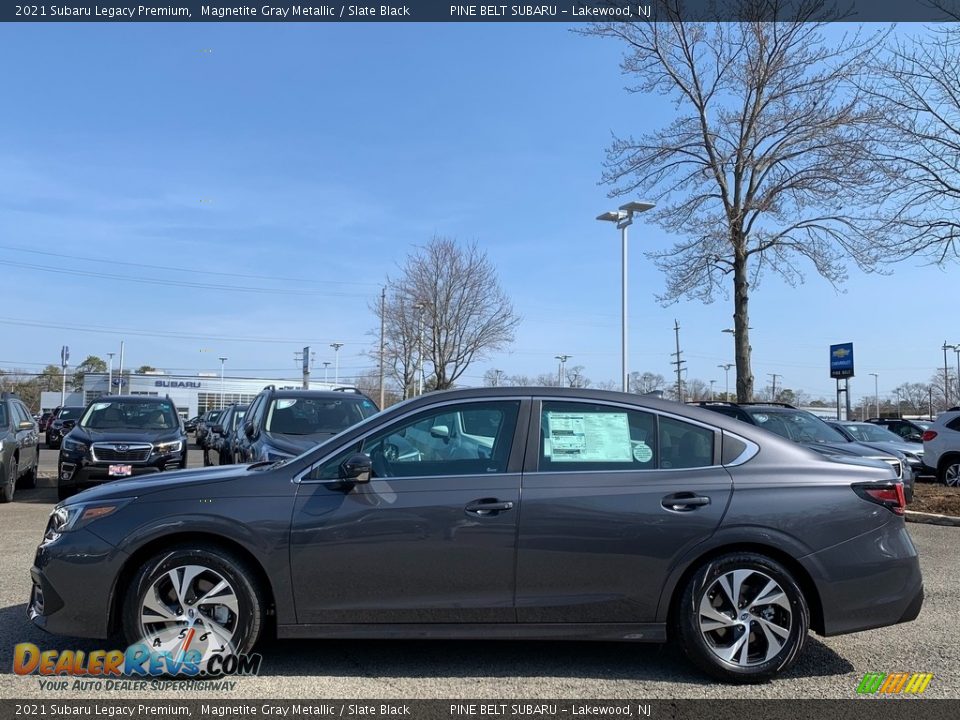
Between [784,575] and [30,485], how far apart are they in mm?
13586

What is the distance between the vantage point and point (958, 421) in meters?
15.4

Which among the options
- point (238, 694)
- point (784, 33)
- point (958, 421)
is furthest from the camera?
point (784, 33)

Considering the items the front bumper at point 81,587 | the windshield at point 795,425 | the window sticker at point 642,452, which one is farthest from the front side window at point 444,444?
the windshield at point 795,425

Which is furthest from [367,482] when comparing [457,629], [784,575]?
[784,575]

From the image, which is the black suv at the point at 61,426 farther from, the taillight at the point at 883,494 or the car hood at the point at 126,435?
the taillight at the point at 883,494

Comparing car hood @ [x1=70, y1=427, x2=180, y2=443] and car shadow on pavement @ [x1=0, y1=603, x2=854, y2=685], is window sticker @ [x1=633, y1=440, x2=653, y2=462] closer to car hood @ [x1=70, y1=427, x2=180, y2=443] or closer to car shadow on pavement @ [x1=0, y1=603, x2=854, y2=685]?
car shadow on pavement @ [x1=0, y1=603, x2=854, y2=685]

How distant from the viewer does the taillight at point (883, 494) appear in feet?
15.3

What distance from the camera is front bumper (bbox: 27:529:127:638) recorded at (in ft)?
14.6

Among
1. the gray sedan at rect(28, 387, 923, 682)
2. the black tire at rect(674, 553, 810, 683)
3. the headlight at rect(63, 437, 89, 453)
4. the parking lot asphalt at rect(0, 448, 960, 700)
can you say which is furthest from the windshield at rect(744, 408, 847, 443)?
the headlight at rect(63, 437, 89, 453)

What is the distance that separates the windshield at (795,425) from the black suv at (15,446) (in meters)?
10.9

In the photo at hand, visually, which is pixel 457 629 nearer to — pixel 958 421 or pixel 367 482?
pixel 367 482

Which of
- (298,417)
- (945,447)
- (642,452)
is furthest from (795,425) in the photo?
(642,452)

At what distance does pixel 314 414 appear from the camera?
10797 mm

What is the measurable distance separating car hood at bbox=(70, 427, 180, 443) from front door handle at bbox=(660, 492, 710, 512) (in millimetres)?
9858
